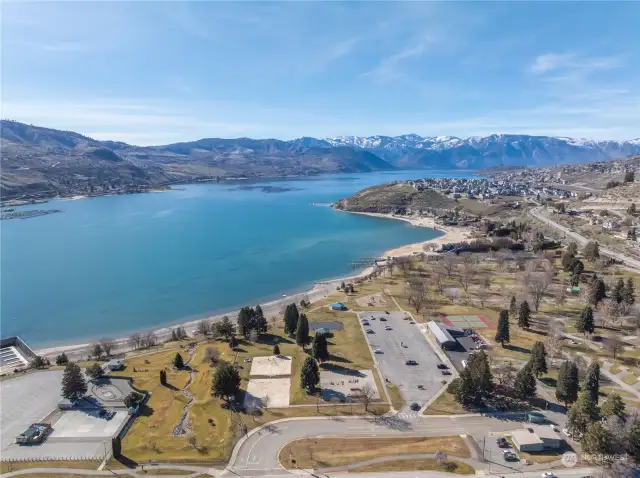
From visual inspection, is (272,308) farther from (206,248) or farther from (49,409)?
(206,248)

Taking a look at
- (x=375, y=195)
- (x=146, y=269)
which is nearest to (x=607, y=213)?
(x=375, y=195)

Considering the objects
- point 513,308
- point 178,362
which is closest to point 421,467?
point 178,362

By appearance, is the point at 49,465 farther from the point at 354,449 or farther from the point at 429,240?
the point at 429,240

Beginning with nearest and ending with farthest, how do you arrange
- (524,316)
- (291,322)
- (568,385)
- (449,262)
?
(568,385) < (291,322) < (524,316) < (449,262)

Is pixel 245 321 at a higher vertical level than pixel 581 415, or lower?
lower

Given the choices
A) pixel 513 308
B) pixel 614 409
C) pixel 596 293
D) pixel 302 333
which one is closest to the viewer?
pixel 614 409

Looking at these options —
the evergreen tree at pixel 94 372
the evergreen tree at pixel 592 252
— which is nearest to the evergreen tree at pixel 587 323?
the evergreen tree at pixel 592 252

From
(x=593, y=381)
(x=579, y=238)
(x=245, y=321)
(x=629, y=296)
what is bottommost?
(x=245, y=321)
